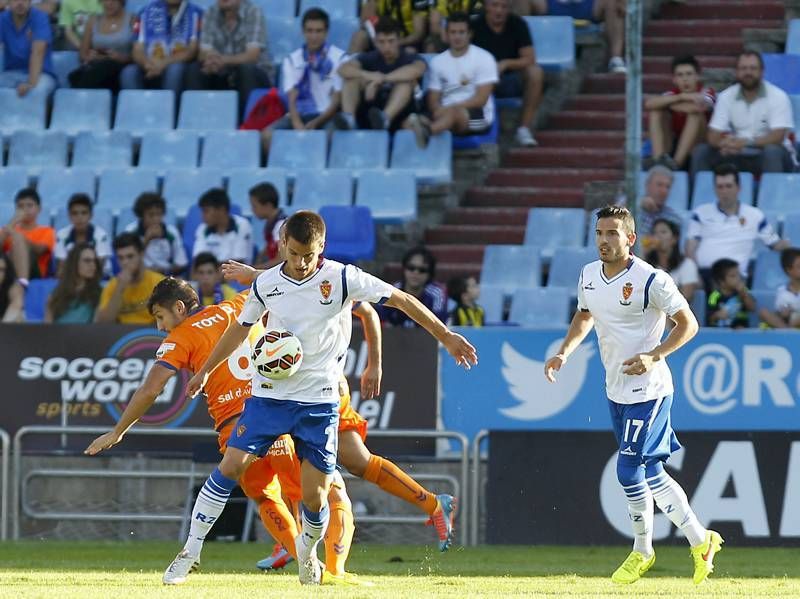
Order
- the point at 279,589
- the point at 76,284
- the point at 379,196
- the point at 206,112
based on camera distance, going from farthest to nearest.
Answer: the point at 206,112, the point at 379,196, the point at 76,284, the point at 279,589

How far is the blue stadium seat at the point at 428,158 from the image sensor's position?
16.5 m

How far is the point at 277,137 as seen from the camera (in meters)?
16.9

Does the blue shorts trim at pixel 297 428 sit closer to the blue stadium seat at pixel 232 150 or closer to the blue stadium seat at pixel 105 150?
the blue stadium seat at pixel 232 150

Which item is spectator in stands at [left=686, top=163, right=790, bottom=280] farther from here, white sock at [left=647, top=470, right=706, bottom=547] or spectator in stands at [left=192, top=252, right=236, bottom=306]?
white sock at [left=647, top=470, right=706, bottom=547]

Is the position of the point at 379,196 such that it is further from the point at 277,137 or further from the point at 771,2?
the point at 771,2

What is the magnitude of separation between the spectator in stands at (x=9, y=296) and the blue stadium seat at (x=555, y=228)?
4.54 meters

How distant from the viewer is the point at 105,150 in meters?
17.3

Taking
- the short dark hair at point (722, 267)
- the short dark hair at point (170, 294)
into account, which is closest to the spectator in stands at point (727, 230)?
the short dark hair at point (722, 267)

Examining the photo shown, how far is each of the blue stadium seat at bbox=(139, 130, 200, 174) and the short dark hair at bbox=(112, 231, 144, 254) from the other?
2.54 m

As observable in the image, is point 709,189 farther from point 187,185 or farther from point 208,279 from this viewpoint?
point 187,185

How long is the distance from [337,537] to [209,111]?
358 inches

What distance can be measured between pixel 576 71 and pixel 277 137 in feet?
10.8

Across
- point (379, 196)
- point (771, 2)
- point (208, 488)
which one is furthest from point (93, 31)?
point (208, 488)

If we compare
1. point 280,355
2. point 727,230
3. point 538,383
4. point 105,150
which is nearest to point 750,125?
point 727,230
